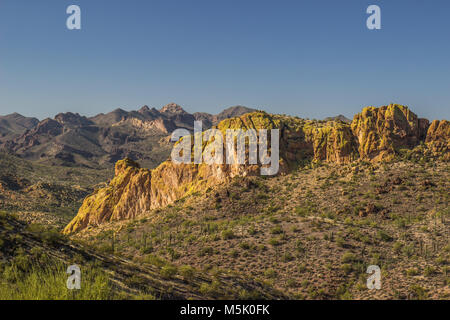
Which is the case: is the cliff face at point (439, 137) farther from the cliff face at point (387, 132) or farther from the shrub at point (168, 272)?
the shrub at point (168, 272)

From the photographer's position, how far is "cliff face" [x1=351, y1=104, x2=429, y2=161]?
5519cm

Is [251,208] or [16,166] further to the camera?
[16,166]

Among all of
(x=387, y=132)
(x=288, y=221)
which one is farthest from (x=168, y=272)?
(x=387, y=132)

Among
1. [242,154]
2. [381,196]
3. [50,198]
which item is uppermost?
[242,154]

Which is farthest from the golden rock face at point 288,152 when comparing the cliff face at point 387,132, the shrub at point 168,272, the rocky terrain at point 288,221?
the shrub at point 168,272

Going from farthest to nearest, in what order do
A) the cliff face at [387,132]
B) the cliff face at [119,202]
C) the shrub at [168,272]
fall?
1. the cliff face at [119,202]
2. the cliff face at [387,132]
3. the shrub at [168,272]

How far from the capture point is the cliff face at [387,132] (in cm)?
5519

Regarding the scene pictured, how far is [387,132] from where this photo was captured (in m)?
55.1

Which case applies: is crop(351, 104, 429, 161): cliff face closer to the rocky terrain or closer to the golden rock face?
the golden rock face

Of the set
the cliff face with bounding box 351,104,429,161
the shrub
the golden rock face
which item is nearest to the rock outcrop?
the golden rock face

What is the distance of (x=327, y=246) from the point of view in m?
36.6
